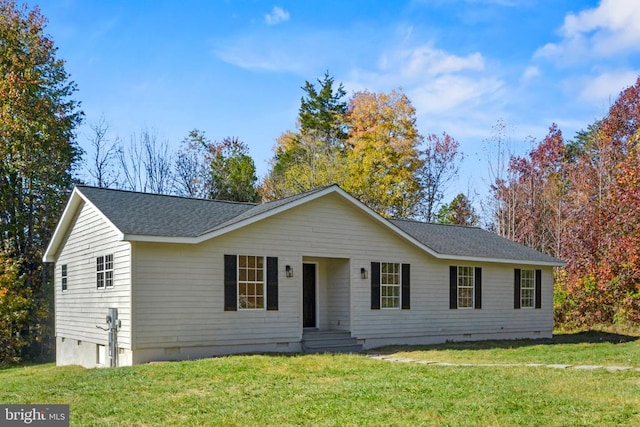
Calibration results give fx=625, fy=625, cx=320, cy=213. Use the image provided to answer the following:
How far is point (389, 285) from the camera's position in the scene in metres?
17.5

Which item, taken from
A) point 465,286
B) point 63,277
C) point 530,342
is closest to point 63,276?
point 63,277

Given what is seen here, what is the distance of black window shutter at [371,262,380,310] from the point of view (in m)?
17.0

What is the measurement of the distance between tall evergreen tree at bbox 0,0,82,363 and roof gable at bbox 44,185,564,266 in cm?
594

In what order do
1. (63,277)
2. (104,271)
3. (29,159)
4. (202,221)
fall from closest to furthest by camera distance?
(104,271) → (202,221) → (63,277) → (29,159)

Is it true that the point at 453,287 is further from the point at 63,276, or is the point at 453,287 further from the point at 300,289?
the point at 63,276

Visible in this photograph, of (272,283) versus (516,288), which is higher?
(272,283)

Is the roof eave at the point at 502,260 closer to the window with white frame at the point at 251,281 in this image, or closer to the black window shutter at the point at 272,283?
the black window shutter at the point at 272,283

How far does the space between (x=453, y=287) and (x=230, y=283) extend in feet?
24.3

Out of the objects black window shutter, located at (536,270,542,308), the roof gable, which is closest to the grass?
the roof gable

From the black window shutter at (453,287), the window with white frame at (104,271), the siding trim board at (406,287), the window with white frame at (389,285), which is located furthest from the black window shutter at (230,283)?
the black window shutter at (453,287)

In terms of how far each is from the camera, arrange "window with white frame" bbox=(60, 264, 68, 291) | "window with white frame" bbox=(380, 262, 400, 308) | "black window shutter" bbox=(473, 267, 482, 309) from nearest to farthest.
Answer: "window with white frame" bbox=(380, 262, 400, 308) < "window with white frame" bbox=(60, 264, 68, 291) < "black window shutter" bbox=(473, 267, 482, 309)

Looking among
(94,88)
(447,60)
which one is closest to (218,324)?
(447,60)

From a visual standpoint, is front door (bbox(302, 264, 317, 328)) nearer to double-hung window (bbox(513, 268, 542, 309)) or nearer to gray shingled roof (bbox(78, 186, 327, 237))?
gray shingled roof (bbox(78, 186, 327, 237))

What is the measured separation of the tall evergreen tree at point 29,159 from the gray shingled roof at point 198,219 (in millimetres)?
9164
